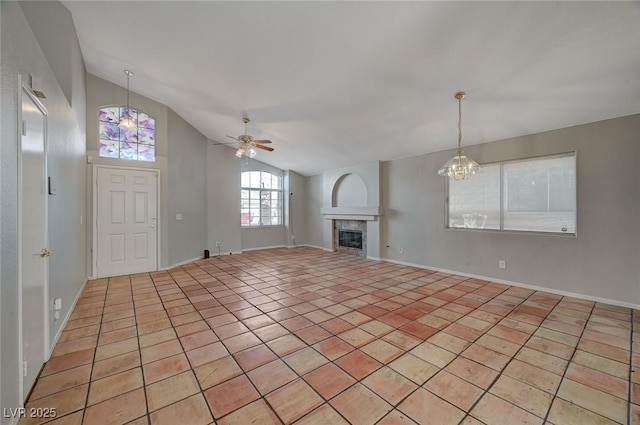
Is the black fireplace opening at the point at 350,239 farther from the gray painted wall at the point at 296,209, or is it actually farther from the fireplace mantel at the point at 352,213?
the gray painted wall at the point at 296,209

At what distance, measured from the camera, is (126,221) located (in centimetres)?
486

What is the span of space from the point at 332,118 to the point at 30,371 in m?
4.52

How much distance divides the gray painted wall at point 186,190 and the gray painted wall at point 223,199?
162 mm

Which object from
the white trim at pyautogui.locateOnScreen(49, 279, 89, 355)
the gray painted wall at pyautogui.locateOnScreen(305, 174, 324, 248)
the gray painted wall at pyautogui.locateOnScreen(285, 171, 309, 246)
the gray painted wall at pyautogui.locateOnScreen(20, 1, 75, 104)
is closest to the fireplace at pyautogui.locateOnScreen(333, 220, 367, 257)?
the gray painted wall at pyautogui.locateOnScreen(305, 174, 324, 248)

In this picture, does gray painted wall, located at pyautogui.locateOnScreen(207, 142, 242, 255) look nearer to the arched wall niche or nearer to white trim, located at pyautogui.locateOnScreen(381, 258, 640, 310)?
the arched wall niche

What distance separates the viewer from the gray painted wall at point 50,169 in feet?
4.66

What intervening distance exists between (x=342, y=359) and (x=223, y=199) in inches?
231

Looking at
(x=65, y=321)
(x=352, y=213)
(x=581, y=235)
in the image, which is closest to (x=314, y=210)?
(x=352, y=213)

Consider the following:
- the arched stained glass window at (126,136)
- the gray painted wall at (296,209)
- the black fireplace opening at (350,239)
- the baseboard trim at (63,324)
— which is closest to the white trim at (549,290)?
the black fireplace opening at (350,239)

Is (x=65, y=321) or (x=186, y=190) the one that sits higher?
(x=186, y=190)

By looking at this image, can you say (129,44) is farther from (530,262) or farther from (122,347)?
(530,262)

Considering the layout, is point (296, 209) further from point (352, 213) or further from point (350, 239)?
point (352, 213)

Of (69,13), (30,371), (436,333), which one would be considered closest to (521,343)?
(436,333)

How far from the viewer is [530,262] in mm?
4102
